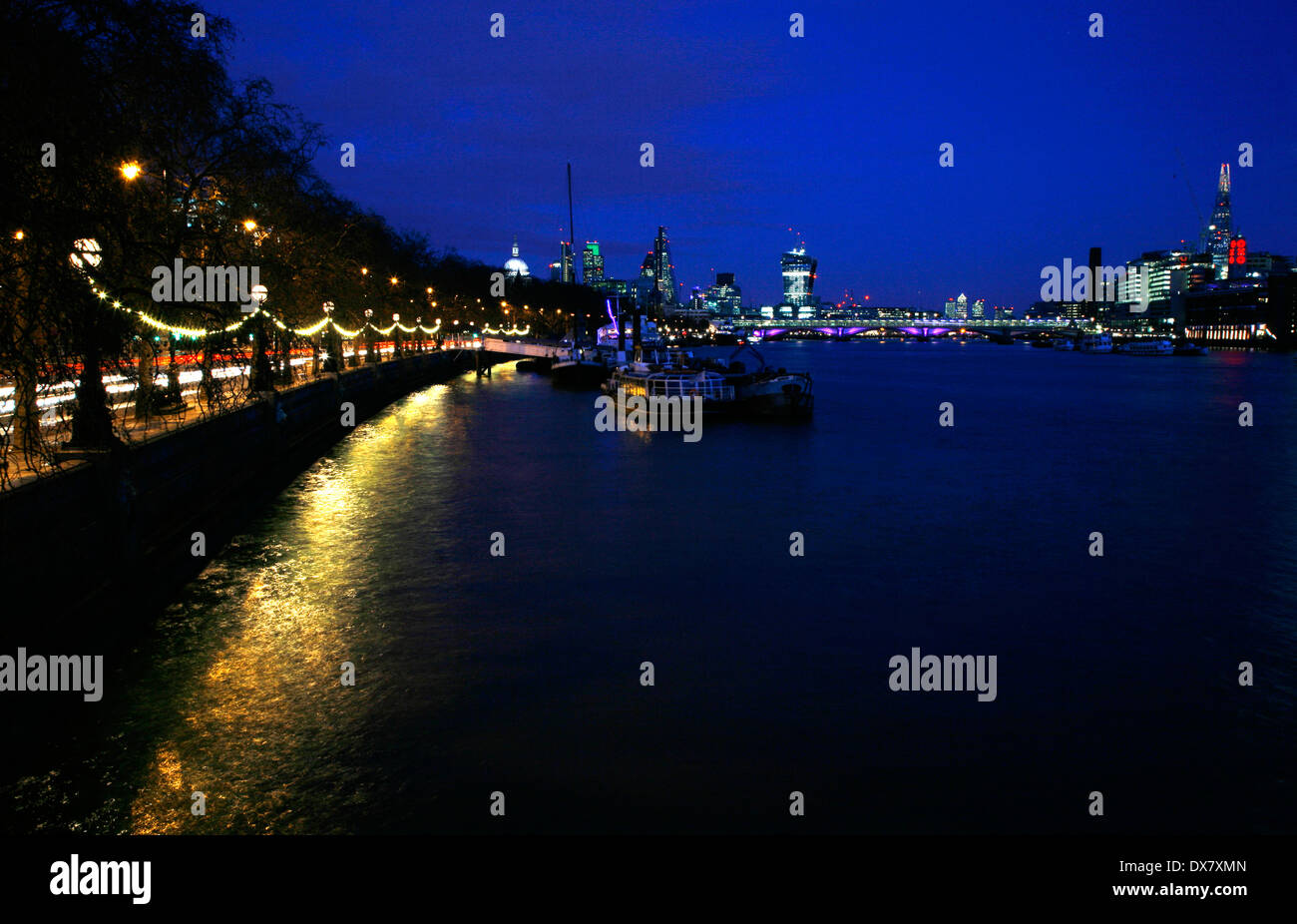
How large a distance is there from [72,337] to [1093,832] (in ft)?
30.6

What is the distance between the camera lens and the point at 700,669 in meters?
11.3

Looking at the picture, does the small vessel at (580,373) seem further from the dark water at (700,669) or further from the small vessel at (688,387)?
the dark water at (700,669)

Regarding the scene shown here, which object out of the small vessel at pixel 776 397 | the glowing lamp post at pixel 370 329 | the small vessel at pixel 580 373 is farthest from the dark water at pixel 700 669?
the small vessel at pixel 580 373

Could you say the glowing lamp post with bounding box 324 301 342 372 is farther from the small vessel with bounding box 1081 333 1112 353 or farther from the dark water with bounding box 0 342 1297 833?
the small vessel with bounding box 1081 333 1112 353

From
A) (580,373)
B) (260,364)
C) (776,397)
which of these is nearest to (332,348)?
(260,364)

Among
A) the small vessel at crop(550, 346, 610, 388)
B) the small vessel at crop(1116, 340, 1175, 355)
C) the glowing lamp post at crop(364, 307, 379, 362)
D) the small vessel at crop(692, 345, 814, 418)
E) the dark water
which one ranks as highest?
the small vessel at crop(1116, 340, 1175, 355)

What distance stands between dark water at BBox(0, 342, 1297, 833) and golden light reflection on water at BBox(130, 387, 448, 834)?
0.04 meters

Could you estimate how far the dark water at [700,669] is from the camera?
8055mm

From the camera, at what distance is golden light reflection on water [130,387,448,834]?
25.8 feet

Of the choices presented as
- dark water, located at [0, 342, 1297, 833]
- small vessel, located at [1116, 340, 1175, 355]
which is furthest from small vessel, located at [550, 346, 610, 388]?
small vessel, located at [1116, 340, 1175, 355]

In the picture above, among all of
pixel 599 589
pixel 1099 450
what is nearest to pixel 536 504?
pixel 599 589

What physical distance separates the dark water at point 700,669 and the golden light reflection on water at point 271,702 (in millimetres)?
45
